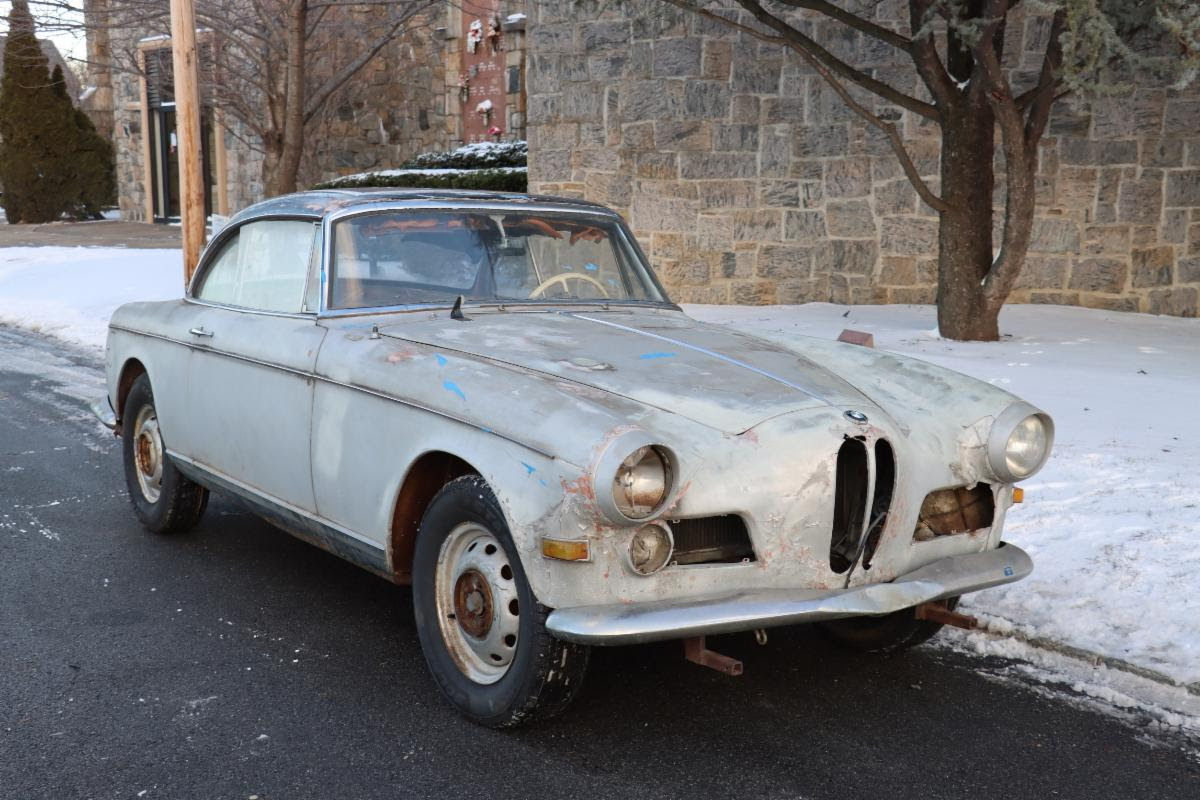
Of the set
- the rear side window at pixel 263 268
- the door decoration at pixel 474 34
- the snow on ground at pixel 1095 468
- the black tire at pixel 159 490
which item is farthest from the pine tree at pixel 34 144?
the rear side window at pixel 263 268

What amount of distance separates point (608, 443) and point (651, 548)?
1.09 ft

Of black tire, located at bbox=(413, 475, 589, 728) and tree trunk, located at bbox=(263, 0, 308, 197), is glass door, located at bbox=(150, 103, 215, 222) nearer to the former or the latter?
tree trunk, located at bbox=(263, 0, 308, 197)

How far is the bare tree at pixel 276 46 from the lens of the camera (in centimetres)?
1611

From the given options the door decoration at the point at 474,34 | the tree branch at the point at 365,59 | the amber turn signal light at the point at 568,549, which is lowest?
the amber turn signal light at the point at 568,549

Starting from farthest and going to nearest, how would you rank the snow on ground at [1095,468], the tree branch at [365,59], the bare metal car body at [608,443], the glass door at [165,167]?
the glass door at [165,167]
the tree branch at [365,59]
the snow on ground at [1095,468]
the bare metal car body at [608,443]

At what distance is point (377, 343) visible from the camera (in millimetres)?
3922

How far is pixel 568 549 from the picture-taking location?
3020mm

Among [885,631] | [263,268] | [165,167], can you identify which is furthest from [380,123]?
[885,631]

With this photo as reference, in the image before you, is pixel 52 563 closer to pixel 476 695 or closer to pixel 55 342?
pixel 476 695

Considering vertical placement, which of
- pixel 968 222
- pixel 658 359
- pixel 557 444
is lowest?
pixel 557 444

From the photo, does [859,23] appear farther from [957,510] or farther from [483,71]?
[483,71]

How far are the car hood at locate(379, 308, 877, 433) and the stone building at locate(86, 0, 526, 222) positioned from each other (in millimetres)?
15548

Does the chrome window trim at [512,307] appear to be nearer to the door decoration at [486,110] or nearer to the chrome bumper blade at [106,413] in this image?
the chrome bumper blade at [106,413]

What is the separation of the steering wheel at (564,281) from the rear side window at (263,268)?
87 cm
